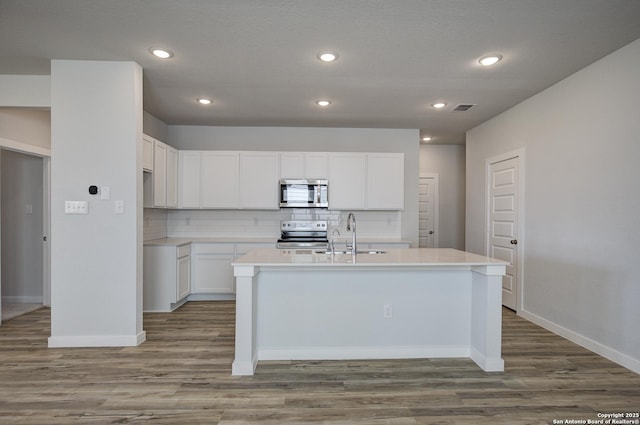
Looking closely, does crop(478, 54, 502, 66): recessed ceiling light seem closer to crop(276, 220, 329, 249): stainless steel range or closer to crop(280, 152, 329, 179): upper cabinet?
crop(280, 152, 329, 179): upper cabinet

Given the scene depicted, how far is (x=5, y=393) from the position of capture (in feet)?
7.63

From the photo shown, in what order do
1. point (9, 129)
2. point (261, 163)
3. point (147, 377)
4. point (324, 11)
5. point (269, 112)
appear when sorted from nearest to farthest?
point (324, 11), point (147, 377), point (9, 129), point (269, 112), point (261, 163)

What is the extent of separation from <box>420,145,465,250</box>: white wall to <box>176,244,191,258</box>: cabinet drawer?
4726 millimetres

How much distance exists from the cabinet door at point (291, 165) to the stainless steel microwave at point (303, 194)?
12 cm

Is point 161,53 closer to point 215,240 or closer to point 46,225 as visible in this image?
point 215,240

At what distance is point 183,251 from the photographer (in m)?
4.42

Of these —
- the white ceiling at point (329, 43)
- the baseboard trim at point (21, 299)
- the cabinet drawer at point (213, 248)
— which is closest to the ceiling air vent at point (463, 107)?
the white ceiling at point (329, 43)

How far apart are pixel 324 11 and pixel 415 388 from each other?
8.89 feet

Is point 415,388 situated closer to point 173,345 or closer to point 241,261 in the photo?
point 241,261

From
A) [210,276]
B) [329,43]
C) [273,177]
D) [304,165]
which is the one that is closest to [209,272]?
[210,276]

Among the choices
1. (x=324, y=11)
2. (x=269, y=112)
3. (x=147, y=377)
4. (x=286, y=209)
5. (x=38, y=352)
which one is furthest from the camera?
(x=286, y=209)

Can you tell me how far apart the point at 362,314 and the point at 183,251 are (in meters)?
2.67

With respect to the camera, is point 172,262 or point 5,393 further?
point 172,262

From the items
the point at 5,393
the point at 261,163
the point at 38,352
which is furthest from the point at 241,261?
the point at 261,163
